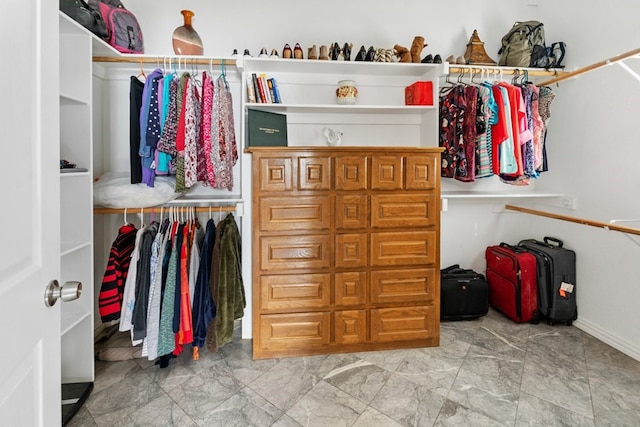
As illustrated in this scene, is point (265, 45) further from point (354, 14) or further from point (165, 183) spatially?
point (165, 183)

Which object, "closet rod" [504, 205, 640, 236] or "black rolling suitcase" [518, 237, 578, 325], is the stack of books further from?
"black rolling suitcase" [518, 237, 578, 325]

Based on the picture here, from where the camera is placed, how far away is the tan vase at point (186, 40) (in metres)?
2.32

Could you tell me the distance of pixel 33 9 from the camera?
29.4 inches

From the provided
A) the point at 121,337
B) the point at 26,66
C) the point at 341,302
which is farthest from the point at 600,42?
the point at 121,337

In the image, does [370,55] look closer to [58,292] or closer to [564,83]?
[564,83]

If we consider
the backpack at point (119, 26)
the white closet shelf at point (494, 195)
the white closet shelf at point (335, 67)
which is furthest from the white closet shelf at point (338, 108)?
the backpack at point (119, 26)

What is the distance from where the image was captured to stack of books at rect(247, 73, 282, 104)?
95.2 inches

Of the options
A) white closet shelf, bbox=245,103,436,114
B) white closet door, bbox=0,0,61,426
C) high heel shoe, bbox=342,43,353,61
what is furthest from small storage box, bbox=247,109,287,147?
white closet door, bbox=0,0,61,426

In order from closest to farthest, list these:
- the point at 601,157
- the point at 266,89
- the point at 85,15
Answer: the point at 85,15
the point at 266,89
the point at 601,157

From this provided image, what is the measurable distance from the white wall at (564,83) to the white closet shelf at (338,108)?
0.53m

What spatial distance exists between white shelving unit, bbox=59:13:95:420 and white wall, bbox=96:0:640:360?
31.6 inches

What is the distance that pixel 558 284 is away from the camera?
9.05 ft

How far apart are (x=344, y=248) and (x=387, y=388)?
845 mm

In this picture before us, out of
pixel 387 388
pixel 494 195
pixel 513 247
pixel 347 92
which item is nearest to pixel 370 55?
pixel 347 92
